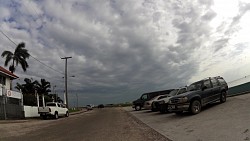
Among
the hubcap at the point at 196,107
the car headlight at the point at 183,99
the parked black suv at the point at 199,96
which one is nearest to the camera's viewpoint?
the car headlight at the point at 183,99

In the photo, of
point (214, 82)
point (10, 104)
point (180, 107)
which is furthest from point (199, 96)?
point (10, 104)

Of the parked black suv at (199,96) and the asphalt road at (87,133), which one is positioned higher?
the parked black suv at (199,96)

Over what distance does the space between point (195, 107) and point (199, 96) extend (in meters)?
0.68

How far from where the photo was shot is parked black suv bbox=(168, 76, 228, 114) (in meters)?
17.0

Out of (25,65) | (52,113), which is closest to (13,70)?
(25,65)

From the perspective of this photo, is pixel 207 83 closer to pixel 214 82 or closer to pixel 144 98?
pixel 214 82

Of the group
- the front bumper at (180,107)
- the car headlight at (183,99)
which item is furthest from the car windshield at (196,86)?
the front bumper at (180,107)

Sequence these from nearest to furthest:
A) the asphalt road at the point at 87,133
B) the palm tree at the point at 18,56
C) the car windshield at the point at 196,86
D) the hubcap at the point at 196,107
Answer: the asphalt road at the point at 87,133, the hubcap at the point at 196,107, the car windshield at the point at 196,86, the palm tree at the point at 18,56

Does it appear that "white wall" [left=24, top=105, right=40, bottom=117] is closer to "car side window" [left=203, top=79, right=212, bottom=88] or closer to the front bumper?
the front bumper

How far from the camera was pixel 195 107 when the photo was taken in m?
17.2

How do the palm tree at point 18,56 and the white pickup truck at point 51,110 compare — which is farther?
the palm tree at point 18,56

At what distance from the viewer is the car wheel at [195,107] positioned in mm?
17062

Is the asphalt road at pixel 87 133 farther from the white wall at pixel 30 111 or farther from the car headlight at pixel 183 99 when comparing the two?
the white wall at pixel 30 111

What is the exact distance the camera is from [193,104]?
1709 centimetres
